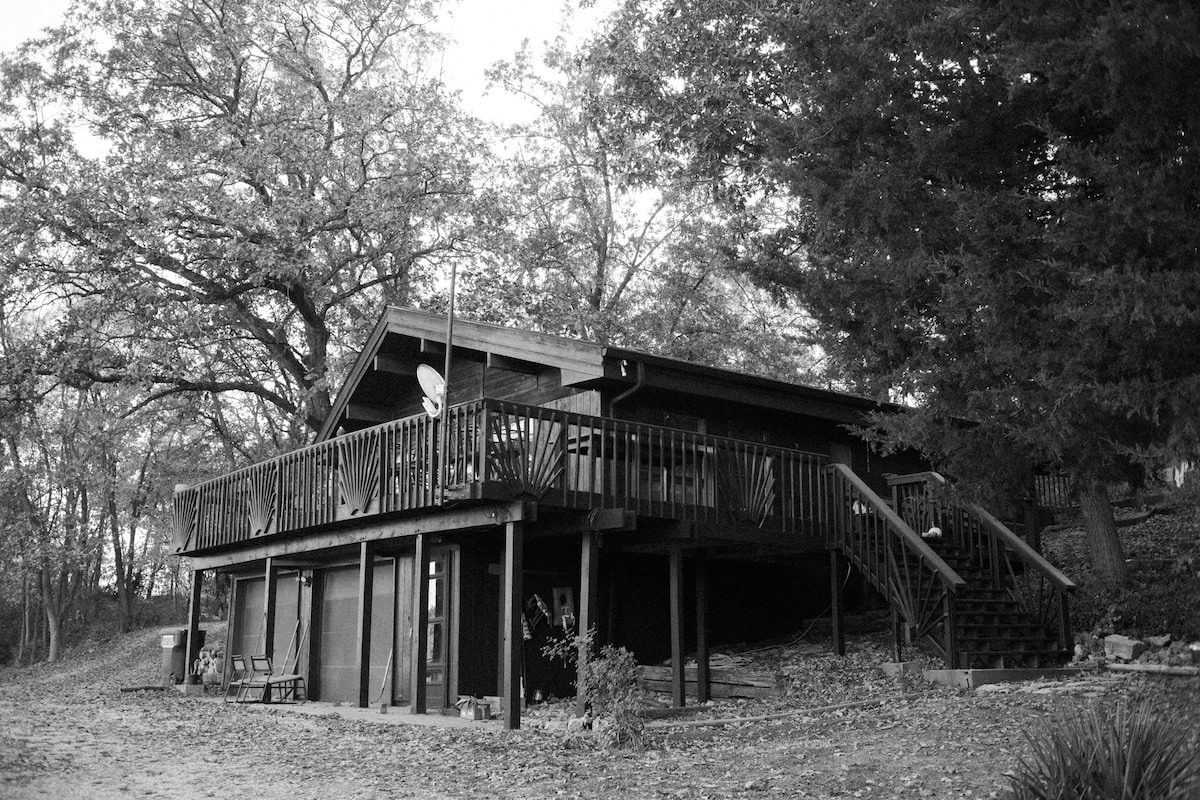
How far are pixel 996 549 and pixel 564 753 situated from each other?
29.5ft

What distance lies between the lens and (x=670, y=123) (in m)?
20.7

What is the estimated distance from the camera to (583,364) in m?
16.7

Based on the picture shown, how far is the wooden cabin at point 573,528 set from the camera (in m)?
15.2

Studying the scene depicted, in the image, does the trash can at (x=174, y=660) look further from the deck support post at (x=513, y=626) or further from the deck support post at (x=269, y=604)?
the deck support post at (x=513, y=626)

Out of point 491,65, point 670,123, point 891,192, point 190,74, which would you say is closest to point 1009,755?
point 891,192

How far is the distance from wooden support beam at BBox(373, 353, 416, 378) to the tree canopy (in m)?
9.58

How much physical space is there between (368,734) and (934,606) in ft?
25.0

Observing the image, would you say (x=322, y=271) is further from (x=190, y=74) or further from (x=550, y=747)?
(x=550, y=747)

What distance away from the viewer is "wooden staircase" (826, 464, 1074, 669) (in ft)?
50.4

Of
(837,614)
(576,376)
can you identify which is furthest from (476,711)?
(837,614)

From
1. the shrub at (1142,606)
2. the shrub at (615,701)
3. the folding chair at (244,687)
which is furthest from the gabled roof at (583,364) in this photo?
the folding chair at (244,687)

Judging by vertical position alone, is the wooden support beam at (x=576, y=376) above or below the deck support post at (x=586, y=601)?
above

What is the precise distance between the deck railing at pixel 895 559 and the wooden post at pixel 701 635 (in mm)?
2043

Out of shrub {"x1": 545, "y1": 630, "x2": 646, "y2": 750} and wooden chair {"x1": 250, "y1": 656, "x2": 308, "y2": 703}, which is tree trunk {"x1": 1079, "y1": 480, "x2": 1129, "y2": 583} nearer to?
shrub {"x1": 545, "y1": 630, "x2": 646, "y2": 750}
